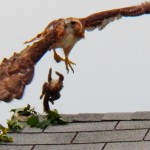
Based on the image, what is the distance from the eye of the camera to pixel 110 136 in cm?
805

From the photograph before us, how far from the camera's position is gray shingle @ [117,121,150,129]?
816cm

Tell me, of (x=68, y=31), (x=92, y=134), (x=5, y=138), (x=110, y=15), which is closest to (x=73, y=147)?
(x=92, y=134)

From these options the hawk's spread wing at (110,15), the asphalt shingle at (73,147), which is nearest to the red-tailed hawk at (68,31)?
the hawk's spread wing at (110,15)

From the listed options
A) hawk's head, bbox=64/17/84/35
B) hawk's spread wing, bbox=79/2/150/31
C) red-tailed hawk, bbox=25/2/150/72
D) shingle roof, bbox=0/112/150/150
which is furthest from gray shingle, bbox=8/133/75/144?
hawk's spread wing, bbox=79/2/150/31

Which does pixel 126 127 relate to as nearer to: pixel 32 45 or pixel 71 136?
pixel 71 136

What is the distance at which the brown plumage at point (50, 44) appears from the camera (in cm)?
758

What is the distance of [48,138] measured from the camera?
320 inches

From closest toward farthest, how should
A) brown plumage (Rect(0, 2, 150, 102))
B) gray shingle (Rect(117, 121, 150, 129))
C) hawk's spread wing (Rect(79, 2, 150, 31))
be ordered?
1. brown plumage (Rect(0, 2, 150, 102))
2. gray shingle (Rect(117, 121, 150, 129))
3. hawk's spread wing (Rect(79, 2, 150, 31))

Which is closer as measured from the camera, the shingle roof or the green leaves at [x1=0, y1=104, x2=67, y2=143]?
the shingle roof

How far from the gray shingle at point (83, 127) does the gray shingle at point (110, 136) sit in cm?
11

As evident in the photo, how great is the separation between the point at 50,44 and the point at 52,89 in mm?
433

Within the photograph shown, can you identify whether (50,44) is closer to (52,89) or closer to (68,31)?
(68,31)

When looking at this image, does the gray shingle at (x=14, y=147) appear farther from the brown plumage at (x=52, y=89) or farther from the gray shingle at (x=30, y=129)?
the brown plumage at (x=52, y=89)

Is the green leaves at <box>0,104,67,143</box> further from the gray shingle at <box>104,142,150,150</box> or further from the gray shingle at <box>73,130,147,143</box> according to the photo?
the gray shingle at <box>104,142,150,150</box>
